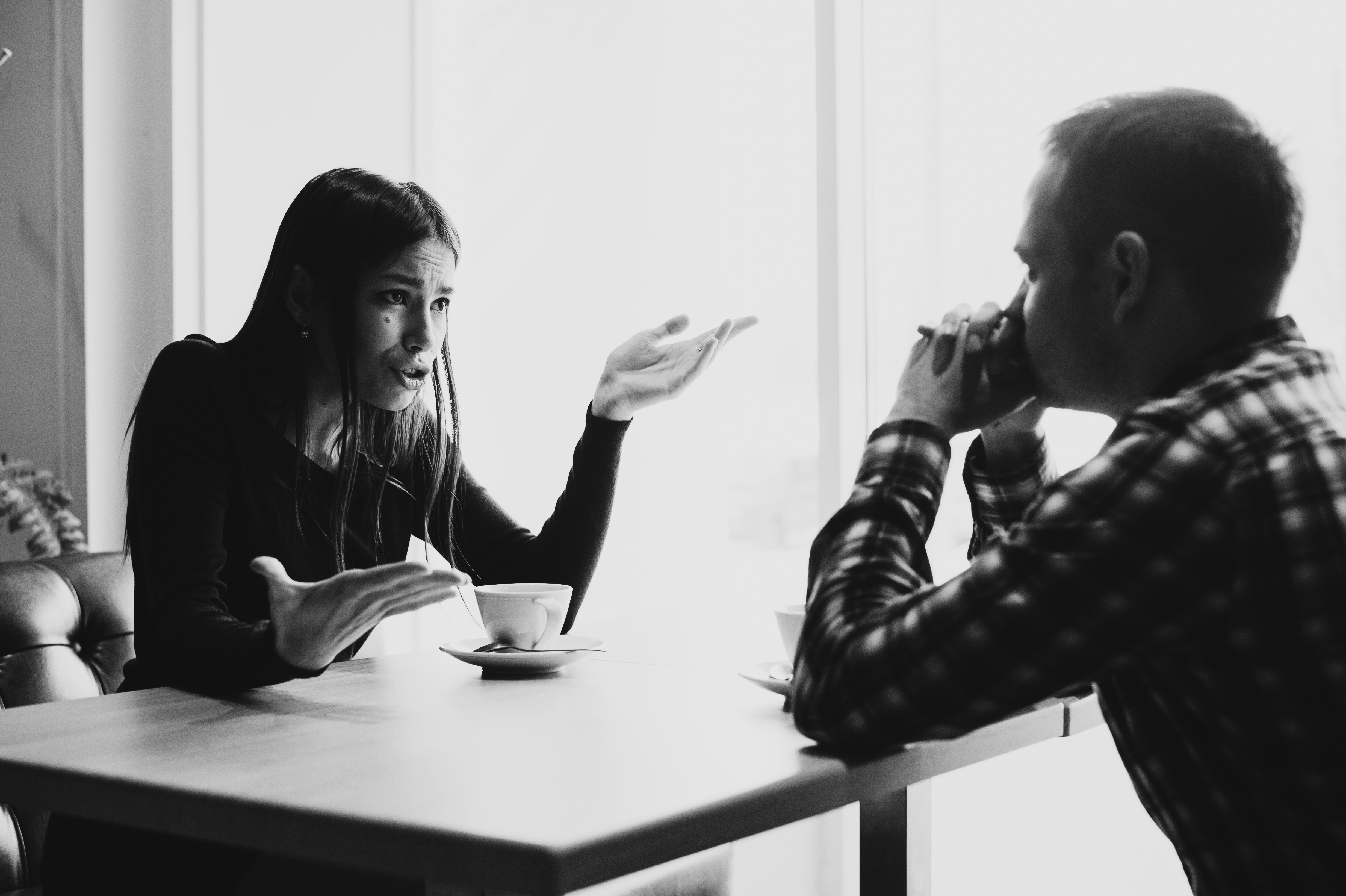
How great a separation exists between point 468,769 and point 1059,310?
0.56 metres

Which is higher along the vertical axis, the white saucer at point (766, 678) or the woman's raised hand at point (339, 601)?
the woman's raised hand at point (339, 601)

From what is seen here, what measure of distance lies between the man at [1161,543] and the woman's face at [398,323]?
0.78m

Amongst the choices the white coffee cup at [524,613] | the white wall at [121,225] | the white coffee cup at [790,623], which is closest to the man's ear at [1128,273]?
the white coffee cup at [790,623]

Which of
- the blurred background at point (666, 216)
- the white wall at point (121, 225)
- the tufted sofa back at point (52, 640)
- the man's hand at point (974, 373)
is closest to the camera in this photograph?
the man's hand at point (974, 373)

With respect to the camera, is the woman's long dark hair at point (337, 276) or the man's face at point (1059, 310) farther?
the woman's long dark hair at point (337, 276)

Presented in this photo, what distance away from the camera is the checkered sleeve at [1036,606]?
773mm

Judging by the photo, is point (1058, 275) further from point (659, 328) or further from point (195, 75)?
point (195, 75)

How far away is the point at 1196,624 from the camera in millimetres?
785

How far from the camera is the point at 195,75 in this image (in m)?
2.64

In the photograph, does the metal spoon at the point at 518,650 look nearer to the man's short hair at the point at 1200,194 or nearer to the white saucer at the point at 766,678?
the white saucer at the point at 766,678

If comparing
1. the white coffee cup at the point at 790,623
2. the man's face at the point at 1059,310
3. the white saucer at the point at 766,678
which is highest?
the man's face at the point at 1059,310

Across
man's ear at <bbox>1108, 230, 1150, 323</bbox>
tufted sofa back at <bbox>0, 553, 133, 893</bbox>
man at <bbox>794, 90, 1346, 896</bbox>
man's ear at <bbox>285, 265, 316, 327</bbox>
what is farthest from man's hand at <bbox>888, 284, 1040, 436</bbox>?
tufted sofa back at <bbox>0, 553, 133, 893</bbox>

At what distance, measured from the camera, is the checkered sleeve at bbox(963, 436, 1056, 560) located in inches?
48.3

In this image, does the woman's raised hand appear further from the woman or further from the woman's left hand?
the woman's left hand
